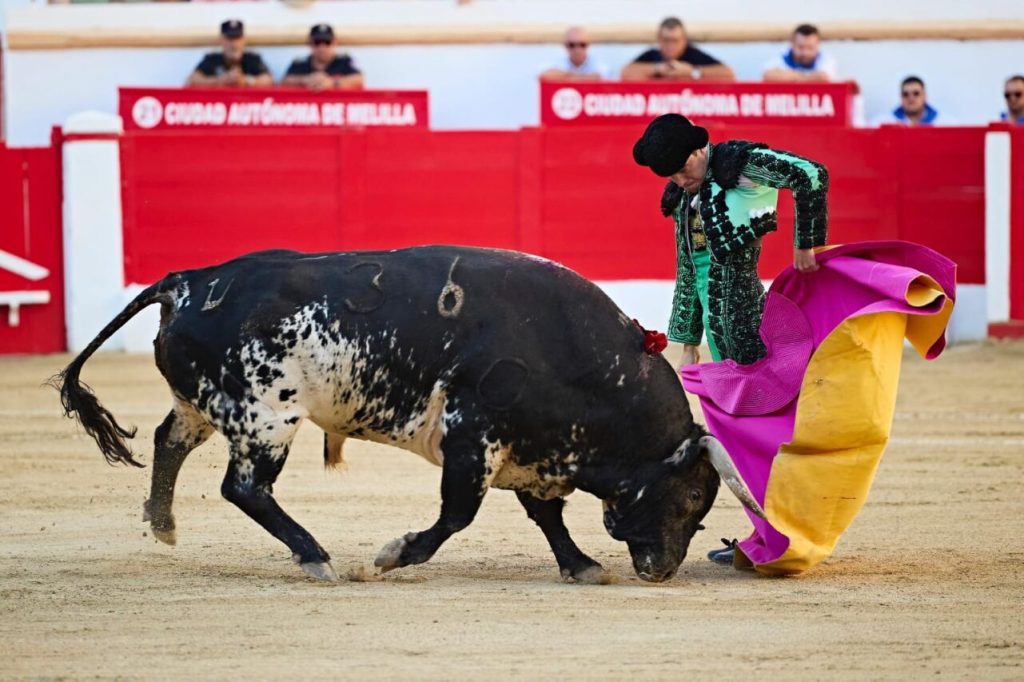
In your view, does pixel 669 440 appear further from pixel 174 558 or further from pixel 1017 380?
pixel 1017 380

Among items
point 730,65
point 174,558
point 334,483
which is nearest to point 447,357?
point 174,558

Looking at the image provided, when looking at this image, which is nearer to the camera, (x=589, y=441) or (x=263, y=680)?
(x=263, y=680)

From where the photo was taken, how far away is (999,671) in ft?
12.0

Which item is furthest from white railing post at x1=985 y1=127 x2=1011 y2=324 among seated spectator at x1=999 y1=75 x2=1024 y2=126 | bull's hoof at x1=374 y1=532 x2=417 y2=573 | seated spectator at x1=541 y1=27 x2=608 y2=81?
bull's hoof at x1=374 y1=532 x2=417 y2=573

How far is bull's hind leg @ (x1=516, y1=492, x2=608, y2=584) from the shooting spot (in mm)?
4648

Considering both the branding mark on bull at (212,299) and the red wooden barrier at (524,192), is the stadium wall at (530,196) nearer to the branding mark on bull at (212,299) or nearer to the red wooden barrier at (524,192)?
the red wooden barrier at (524,192)

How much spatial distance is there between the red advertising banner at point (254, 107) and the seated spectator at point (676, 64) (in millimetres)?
1531

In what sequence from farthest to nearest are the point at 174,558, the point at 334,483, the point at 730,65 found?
1. the point at 730,65
2. the point at 334,483
3. the point at 174,558

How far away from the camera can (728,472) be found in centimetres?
448

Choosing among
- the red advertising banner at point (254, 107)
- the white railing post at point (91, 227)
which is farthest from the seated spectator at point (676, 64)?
the white railing post at point (91, 227)

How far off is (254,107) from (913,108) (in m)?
4.41

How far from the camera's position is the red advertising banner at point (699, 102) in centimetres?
1147

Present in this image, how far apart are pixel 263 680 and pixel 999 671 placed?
1536 mm

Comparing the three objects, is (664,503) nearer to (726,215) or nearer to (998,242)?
(726,215)
